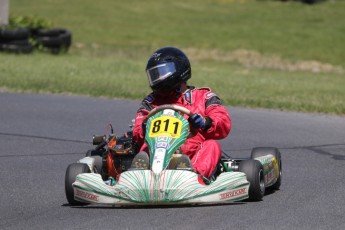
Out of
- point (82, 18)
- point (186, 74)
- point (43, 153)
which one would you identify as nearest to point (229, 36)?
point (82, 18)

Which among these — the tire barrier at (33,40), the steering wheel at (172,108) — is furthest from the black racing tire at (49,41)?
the steering wheel at (172,108)

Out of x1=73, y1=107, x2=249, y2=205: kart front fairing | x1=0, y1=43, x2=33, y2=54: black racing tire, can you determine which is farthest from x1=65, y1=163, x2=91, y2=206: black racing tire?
x1=0, y1=43, x2=33, y2=54: black racing tire

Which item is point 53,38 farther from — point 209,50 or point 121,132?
point 121,132

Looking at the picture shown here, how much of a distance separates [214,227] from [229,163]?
1622 millimetres

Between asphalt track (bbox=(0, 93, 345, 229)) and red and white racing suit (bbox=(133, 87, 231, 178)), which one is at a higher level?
red and white racing suit (bbox=(133, 87, 231, 178))

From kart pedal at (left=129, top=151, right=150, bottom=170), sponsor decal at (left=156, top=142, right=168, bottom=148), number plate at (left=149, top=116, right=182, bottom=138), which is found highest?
number plate at (left=149, top=116, right=182, bottom=138)

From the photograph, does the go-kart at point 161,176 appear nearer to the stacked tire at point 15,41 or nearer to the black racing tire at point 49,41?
the stacked tire at point 15,41

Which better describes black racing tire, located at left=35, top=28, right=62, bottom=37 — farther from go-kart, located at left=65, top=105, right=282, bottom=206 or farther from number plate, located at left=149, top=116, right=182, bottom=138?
number plate, located at left=149, top=116, right=182, bottom=138

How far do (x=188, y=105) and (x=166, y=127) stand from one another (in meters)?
0.63

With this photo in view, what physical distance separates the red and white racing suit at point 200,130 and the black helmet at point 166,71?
0.20 metres

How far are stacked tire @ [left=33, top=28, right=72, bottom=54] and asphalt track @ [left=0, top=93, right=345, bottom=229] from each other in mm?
6905

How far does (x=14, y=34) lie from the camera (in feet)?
64.4

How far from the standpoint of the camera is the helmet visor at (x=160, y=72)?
7215 mm

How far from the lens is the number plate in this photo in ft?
22.4
